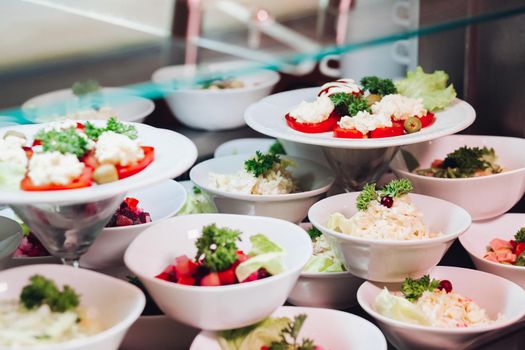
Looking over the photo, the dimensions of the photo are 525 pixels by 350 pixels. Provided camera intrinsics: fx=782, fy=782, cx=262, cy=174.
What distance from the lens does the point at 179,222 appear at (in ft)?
6.56

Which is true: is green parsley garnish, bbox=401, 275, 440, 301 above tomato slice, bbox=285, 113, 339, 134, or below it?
below

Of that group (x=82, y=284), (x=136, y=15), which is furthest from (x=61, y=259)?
(x=136, y=15)

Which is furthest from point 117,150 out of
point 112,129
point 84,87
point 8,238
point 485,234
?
point 485,234

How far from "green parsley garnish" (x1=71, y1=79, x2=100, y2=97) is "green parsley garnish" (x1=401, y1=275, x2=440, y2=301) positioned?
1.05 m

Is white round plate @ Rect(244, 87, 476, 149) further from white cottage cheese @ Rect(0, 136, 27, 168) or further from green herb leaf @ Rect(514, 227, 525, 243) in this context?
white cottage cheese @ Rect(0, 136, 27, 168)

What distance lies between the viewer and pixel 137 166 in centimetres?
174

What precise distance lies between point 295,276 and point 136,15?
1015mm

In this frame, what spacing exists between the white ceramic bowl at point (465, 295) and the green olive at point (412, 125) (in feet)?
1.35

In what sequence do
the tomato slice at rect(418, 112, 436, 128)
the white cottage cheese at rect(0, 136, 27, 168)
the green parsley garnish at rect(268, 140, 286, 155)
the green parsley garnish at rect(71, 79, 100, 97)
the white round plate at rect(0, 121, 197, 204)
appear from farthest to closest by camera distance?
1. the green parsley garnish at rect(268, 140, 286, 155)
2. the tomato slice at rect(418, 112, 436, 128)
3. the green parsley garnish at rect(71, 79, 100, 97)
4. the white cottage cheese at rect(0, 136, 27, 168)
5. the white round plate at rect(0, 121, 197, 204)

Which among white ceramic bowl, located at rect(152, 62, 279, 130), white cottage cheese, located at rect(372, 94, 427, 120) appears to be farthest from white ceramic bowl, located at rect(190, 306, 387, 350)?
white ceramic bowl, located at rect(152, 62, 279, 130)

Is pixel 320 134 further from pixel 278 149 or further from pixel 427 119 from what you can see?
pixel 278 149

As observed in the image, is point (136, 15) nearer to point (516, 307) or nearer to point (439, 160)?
point (439, 160)

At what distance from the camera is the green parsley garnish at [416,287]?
6.71ft

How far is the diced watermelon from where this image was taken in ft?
5.70
